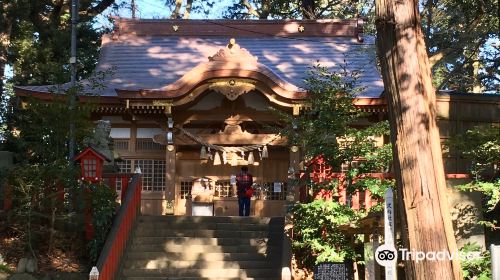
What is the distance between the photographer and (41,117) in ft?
36.5

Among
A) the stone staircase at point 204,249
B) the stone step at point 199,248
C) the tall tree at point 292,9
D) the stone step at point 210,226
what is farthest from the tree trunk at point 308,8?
the stone step at point 199,248

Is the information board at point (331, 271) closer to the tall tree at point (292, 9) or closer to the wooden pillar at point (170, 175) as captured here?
the wooden pillar at point (170, 175)

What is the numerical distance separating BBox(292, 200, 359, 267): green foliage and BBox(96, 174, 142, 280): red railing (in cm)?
303

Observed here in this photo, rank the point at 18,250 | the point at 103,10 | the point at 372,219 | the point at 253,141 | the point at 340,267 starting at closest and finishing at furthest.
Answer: the point at 372,219
the point at 340,267
the point at 18,250
the point at 253,141
the point at 103,10

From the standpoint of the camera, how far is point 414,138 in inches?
239

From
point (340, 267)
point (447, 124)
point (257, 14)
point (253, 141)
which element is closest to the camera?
point (340, 267)

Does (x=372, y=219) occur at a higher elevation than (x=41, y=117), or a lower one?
lower

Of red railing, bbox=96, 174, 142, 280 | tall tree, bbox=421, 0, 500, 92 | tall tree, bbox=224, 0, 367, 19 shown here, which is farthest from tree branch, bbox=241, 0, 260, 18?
red railing, bbox=96, 174, 142, 280

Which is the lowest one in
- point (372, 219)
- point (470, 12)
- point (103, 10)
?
point (372, 219)

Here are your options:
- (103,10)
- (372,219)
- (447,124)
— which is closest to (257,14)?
(103,10)

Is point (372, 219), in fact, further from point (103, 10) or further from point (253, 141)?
point (103, 10)

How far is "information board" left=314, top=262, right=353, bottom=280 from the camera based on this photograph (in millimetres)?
8750

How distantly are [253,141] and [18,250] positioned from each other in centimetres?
632

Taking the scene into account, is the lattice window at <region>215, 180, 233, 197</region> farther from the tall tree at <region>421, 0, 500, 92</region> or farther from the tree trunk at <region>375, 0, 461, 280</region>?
the tree trunk at <region>375, 0, 461, 280</region>
